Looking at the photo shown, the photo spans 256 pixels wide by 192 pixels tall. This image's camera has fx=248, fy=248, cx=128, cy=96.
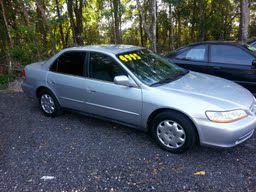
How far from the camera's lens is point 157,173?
10.3ft

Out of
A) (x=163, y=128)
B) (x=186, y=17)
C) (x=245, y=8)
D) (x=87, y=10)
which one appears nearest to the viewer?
(x=163, y=128)

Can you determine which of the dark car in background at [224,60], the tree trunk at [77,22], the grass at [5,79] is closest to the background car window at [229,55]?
the dark car in background at [224,60]

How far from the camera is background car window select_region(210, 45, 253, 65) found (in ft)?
17.2

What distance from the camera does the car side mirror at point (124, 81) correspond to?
3.62m

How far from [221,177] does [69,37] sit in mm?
14821

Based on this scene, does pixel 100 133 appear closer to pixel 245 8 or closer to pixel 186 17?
pixel 245 8

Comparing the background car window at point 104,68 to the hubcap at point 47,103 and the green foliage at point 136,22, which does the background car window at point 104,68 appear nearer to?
the hubcap at point 47,103

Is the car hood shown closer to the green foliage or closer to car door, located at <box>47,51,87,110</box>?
car door, located at <box>47,51,87,110</box>

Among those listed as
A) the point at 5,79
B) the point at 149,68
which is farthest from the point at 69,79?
the point at 5,79

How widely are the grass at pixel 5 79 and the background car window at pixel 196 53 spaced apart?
513cm

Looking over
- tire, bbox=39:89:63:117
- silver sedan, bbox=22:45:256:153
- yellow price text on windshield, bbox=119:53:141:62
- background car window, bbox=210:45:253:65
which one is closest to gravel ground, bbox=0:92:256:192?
silver sedan, bbox=22:45:256:153

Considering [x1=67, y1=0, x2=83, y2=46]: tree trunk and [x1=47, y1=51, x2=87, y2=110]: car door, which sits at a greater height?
[x1=67, y1=0, x2=83, y2=46]: tree trunk

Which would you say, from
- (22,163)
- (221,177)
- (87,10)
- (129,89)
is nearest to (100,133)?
(129,89)

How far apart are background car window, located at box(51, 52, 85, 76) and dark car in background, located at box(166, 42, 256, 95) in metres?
2.61
